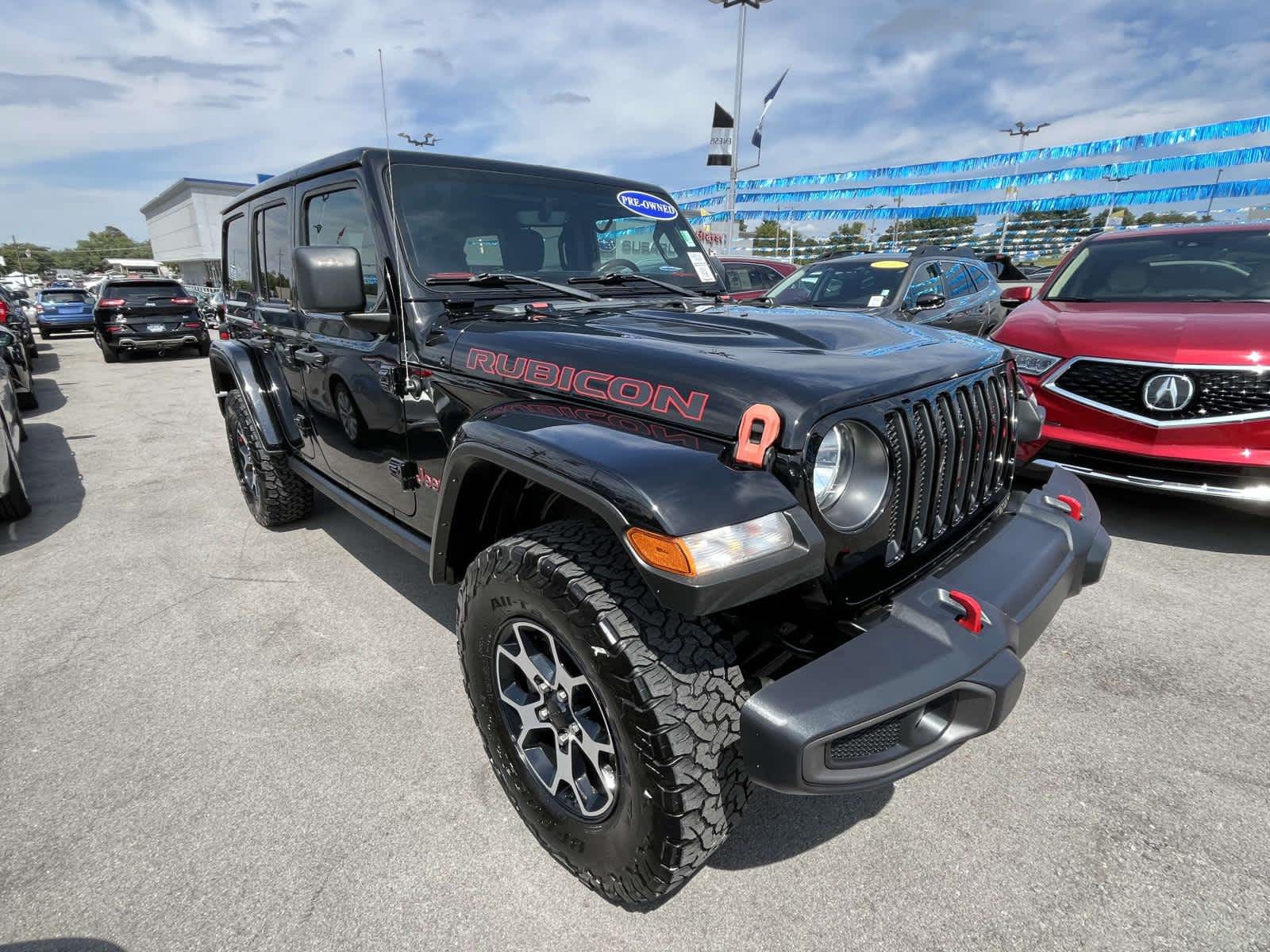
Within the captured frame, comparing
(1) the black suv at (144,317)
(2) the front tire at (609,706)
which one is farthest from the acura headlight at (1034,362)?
(1) the black suv at (144,317)

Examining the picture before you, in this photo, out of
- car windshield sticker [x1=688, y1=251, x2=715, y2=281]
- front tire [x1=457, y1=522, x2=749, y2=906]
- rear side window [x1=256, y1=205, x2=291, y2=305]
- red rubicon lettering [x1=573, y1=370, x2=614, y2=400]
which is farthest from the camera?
rear side window [x1=256, y1=205, x2=291, y2=305]

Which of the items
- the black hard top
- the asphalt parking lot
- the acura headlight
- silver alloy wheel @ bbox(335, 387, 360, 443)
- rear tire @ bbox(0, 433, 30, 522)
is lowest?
the asphalt parking lot

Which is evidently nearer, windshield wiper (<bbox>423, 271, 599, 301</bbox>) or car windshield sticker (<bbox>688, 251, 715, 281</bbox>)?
windshield wiper (<bbox>423, 271, 599, 301</bbox>)

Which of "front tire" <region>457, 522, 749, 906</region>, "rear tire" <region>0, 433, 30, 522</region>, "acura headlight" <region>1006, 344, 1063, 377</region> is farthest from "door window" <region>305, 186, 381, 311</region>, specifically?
"acura headlight" <region>1006, 344, 1063, 377</region>

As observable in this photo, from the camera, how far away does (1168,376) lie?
3410 millimetres

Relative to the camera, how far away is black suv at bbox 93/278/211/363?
13.2 m

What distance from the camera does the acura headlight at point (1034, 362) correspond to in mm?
3885

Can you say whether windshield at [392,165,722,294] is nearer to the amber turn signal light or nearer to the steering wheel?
the steering wheel

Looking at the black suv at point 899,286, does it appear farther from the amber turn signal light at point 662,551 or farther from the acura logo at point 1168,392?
the amber turn signal light at point 662,551

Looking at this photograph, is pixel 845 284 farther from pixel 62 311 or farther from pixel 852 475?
pixel 62 311

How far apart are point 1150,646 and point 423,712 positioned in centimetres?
298

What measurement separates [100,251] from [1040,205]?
543ft

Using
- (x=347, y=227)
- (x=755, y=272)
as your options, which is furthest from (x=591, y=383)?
(x=755, y=272)

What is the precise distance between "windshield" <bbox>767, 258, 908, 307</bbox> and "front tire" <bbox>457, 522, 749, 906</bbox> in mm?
5201
